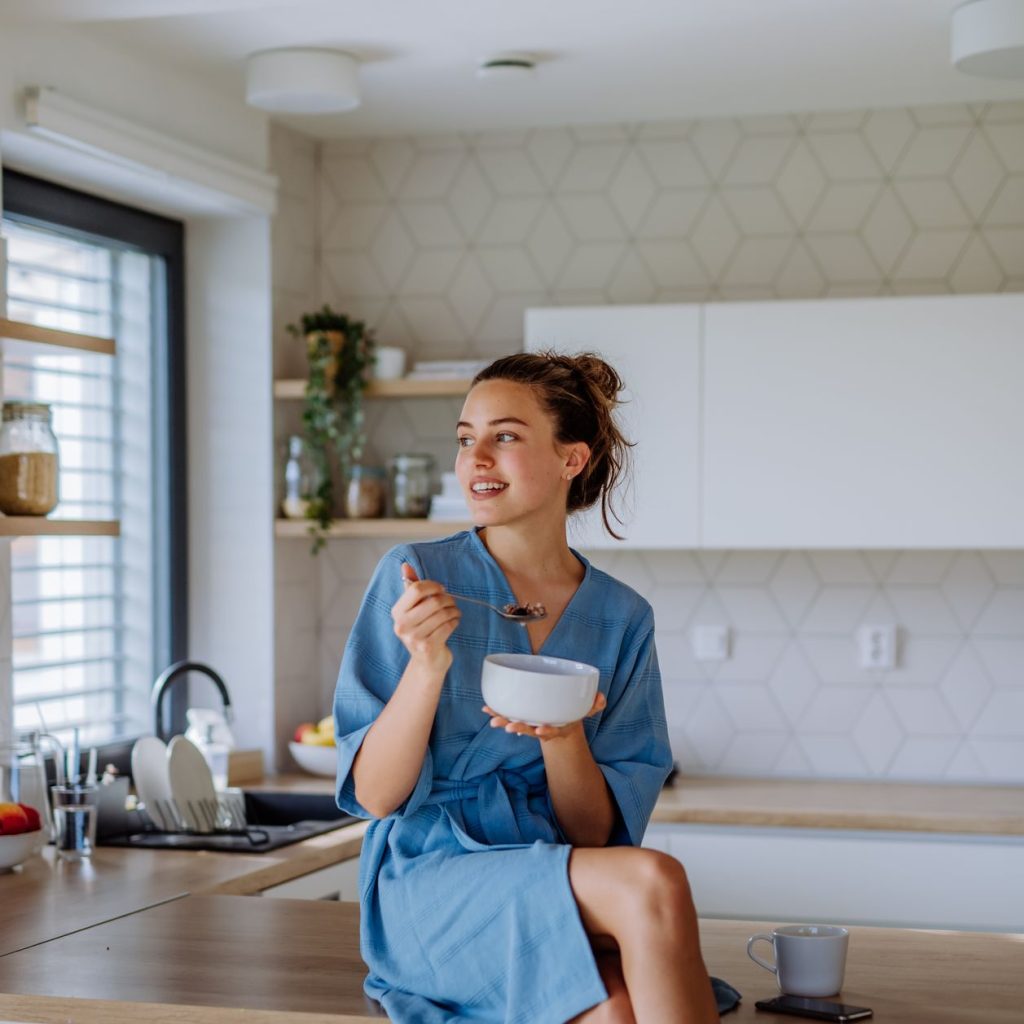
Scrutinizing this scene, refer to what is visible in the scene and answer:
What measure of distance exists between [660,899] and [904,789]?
2.31 metres

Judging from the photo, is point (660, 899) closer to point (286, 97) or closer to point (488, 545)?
point (488, 545)

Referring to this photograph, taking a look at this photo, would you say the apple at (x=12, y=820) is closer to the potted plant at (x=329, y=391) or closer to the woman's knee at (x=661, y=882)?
the potted plant at (x=329, y=391)

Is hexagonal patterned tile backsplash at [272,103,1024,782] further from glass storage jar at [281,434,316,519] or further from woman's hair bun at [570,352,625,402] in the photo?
woman's hair bun at [570,352,625,402]

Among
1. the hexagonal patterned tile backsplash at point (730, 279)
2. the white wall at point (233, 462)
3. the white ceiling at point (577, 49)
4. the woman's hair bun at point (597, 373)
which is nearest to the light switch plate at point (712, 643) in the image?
the hexagonal patterned tile backsplash at point (730, 279)

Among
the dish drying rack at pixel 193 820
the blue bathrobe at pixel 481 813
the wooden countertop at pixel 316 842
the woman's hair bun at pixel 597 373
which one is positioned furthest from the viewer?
the dish drying rack at pixel 193 820

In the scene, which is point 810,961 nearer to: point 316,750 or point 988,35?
point 988,35

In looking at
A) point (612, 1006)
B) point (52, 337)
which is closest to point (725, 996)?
point (612, 1006)

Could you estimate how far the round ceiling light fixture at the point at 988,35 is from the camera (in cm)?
308

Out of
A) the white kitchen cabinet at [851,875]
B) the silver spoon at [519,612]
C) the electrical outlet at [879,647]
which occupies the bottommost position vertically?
the white kitchen cabinet at [851,875]

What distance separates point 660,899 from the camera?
167cm

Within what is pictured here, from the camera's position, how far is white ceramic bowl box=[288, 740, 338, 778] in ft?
12.7

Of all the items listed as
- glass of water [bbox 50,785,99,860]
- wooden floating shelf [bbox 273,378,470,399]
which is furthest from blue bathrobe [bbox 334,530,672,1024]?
wooden floating shelf [bbox 273,378,470,399]

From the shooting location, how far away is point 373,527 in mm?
3986

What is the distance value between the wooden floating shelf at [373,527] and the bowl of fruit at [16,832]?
1318 mm
